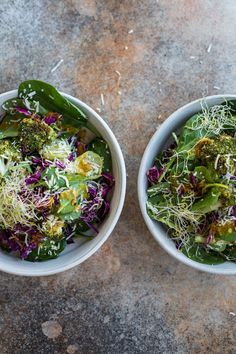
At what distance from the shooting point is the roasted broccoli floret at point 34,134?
1442 mm

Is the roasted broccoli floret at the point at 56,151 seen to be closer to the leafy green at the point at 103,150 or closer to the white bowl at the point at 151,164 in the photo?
the leafy green at the point at 103,150

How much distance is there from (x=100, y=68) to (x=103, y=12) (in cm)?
17

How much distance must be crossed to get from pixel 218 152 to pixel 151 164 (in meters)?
0.22

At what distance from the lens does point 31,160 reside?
146 cm

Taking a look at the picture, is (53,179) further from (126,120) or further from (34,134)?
(126,120)

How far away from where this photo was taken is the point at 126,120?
1.71m

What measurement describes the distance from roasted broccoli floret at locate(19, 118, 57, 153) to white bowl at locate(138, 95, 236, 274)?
10.5 inches

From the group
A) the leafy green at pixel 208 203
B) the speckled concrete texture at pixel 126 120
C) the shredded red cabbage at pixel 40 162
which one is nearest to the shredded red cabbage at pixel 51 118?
the shredded red cabbage at pixel 40 162

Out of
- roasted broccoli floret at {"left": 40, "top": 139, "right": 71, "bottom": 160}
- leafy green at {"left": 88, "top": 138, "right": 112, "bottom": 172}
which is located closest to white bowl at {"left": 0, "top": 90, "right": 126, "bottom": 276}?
leafy green at {"left": 88, "top": 138, "right": 112, "bottom": 172}

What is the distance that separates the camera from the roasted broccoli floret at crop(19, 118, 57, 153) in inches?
56.8

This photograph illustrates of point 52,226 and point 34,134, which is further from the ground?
point 34,134

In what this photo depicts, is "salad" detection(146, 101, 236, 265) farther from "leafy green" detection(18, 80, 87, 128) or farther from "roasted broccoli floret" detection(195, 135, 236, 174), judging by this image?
"leafy green" detection(18, 80, 87, 128)

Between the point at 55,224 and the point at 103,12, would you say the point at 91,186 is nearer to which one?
the point at 55,224

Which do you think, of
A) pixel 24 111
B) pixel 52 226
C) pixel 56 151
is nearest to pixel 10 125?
pixel 24 111
